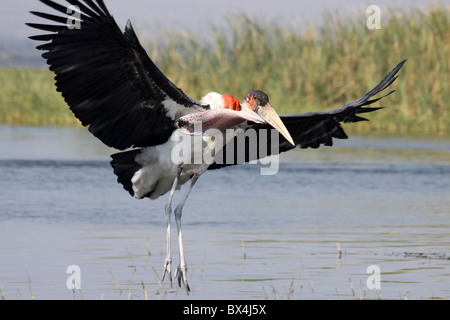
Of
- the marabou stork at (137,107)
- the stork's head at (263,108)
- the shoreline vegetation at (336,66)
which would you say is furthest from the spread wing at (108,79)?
the shoreline vegetation at (336,66)

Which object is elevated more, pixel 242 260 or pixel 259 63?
pixel 259 63

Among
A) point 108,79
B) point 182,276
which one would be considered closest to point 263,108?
point 108,79

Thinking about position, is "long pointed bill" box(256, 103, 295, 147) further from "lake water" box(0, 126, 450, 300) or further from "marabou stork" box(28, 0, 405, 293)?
"lake water" box(0, 126, 450, 300)

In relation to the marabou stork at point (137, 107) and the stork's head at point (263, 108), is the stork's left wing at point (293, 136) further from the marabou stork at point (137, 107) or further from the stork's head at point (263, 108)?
the stork's head at point (263, 108)

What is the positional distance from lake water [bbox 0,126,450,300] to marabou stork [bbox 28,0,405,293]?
37 cm

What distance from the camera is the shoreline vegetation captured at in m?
16.4

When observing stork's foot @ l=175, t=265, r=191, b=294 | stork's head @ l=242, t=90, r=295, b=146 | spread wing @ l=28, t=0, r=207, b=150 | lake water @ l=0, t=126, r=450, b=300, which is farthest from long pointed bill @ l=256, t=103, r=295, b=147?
stork's foot @ l=175, t=265, r=191, b=294

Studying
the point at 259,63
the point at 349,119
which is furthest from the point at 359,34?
the point at 349,119

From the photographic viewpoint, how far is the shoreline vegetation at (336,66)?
1639cm

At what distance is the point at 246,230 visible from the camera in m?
8.59

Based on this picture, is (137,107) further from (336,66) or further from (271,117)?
(336,66)

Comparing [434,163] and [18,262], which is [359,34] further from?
[18,262]
